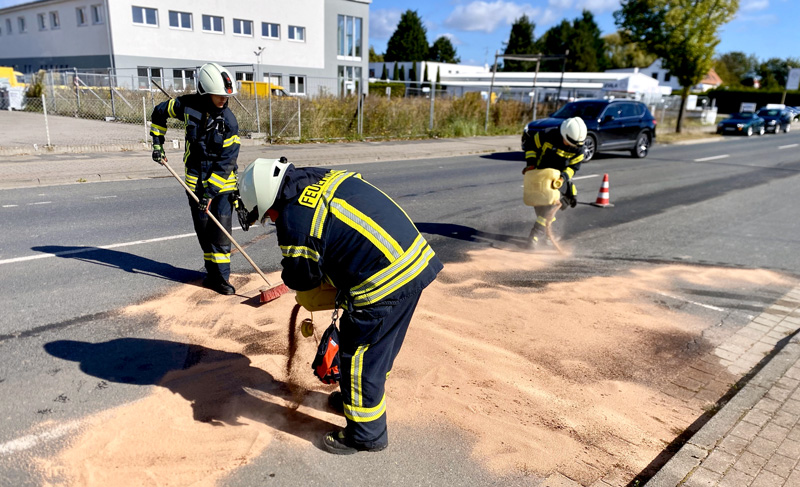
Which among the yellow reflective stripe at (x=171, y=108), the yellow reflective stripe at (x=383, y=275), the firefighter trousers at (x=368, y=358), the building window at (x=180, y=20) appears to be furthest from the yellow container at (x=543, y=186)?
the building window at (x=180, y=20)

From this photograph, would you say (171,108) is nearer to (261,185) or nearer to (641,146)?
(261,185)

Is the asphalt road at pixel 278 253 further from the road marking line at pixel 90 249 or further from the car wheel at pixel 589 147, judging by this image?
the car wheel at pixel 589 147

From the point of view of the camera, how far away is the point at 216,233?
17.6ft

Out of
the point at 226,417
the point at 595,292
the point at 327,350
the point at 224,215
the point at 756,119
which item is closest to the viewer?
the point at 327,350

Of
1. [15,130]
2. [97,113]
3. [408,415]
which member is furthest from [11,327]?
[97,113]

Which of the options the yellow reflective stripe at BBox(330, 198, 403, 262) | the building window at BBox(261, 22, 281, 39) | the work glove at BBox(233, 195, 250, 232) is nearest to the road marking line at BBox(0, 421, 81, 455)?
the work glove at BBox(233, 195, 250, 232)

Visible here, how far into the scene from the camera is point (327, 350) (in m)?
3.20

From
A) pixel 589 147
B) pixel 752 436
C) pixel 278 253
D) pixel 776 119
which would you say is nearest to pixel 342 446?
pixel 752 436

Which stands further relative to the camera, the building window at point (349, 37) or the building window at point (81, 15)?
the building window at point (349, 37)

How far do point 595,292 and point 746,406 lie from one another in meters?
2.34

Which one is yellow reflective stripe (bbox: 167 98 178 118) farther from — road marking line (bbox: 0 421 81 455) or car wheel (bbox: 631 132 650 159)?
car wheel (bbox: 631 132 650 159)

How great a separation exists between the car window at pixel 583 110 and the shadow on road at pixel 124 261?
14573 mm

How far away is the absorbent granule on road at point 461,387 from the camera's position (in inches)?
125

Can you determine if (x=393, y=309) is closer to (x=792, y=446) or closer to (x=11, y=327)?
(x=792, y=446)
